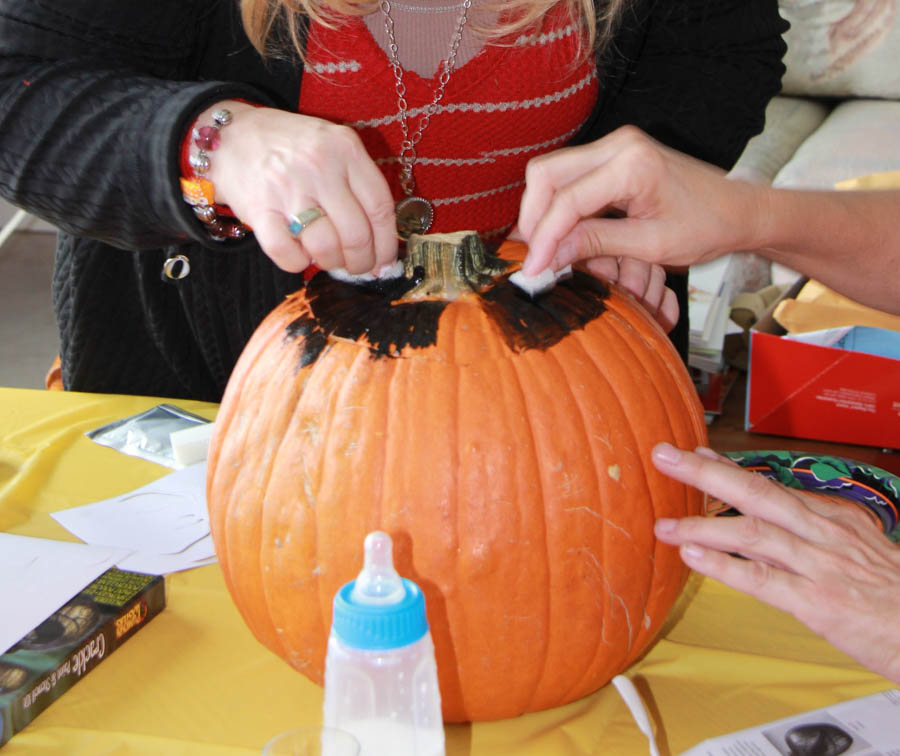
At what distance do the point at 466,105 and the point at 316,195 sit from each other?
43 centimetres

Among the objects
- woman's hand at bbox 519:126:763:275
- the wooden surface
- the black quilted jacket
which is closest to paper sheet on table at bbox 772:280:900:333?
the wooden surface

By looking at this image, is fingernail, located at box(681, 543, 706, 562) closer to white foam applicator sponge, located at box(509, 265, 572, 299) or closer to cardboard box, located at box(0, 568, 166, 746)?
white foam applicator sponge, located at box(509, 265, 572, 299)

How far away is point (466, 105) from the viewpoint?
1.07 meters

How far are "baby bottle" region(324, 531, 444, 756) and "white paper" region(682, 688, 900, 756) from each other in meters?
0.23

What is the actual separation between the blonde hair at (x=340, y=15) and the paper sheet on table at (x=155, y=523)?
51 cm

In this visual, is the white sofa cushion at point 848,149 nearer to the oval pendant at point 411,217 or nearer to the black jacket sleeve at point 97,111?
the oval pendant at point 411,217

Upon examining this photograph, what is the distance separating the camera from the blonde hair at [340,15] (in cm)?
98

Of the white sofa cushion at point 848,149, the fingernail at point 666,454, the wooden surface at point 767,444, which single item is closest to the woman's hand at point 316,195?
the fingernail at point 666,454

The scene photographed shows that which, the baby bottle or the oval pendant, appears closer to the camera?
the baby bottle

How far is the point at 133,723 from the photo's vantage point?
0.72 metres

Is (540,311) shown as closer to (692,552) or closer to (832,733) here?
(692,552)

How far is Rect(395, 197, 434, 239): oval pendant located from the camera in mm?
919

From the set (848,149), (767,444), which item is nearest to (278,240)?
(767,444)

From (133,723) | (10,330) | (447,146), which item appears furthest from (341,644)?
(10,330)
